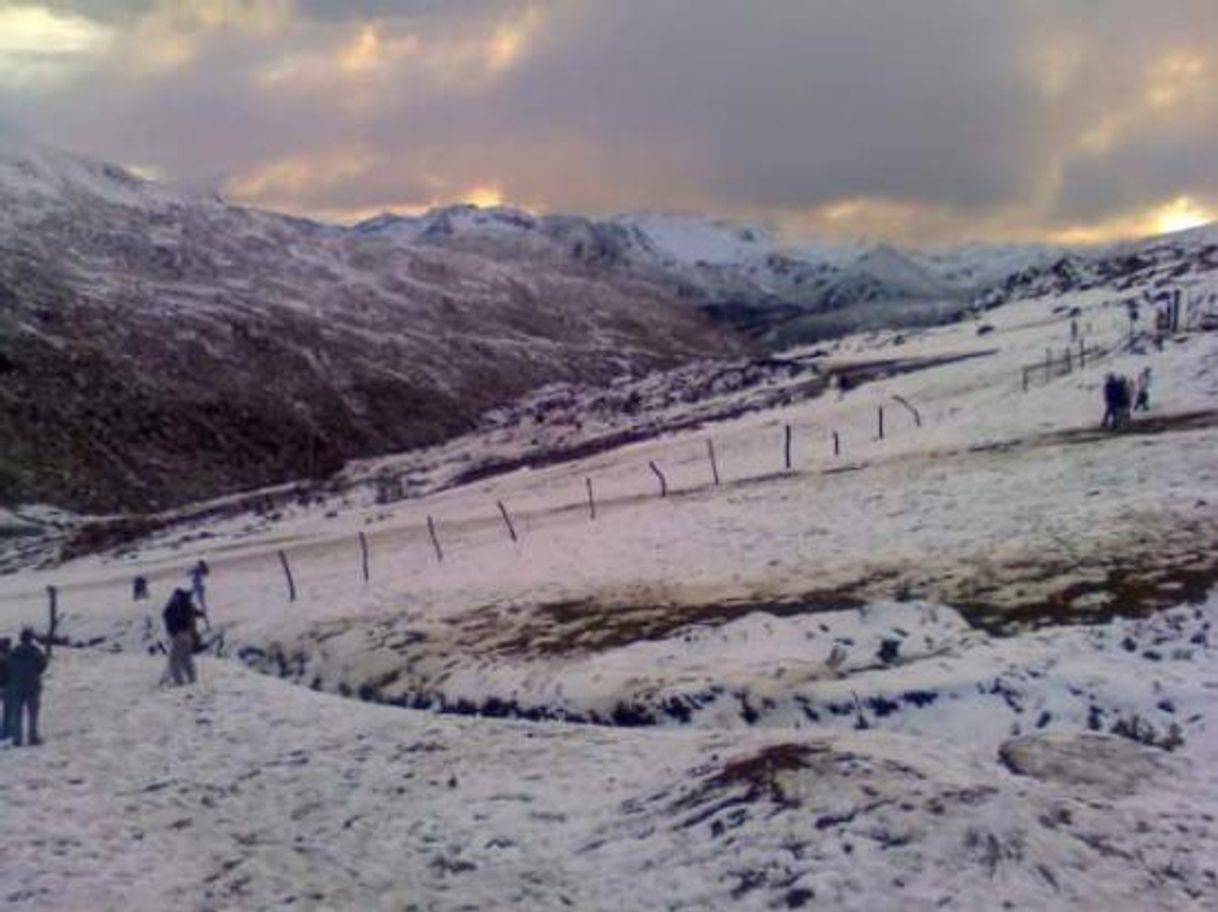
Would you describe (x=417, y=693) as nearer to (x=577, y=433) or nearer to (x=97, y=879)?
(x=97, y=879)

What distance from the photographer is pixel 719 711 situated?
71.5ft

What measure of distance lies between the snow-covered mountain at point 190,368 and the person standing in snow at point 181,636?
6500 cm

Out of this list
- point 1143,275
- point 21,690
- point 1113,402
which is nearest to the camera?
point 21,690

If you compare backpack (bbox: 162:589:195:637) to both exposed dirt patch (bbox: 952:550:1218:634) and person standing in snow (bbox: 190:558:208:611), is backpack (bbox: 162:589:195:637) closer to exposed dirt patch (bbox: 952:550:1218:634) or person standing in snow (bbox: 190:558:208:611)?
person standing in snow (bbox: 190:558:208:611)

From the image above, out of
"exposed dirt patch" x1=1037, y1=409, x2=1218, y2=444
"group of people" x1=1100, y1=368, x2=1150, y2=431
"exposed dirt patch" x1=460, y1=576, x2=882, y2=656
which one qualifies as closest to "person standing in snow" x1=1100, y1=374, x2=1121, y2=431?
"group of people" x1=1100, y1=368, x2=1150, y2=431

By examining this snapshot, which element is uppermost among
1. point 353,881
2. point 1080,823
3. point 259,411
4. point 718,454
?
point 259,411

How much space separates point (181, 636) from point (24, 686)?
579cm

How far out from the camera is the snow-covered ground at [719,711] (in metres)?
14.9

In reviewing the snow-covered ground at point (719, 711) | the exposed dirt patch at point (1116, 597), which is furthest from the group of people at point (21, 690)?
the exposed dirt patch at point (1116, 597)

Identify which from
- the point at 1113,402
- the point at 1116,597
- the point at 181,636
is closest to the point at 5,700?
the point at 181,636

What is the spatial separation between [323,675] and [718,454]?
103 ft

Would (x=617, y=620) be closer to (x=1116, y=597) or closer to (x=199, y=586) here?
(x=1116, y=597)

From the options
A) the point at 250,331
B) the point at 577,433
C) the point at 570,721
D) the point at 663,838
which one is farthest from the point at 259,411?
the point at 663,838

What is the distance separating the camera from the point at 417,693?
26703 mm
